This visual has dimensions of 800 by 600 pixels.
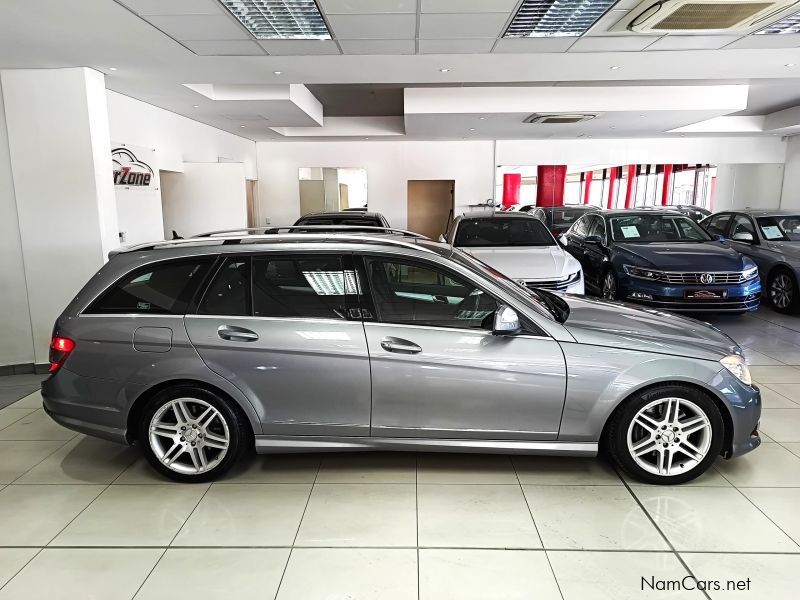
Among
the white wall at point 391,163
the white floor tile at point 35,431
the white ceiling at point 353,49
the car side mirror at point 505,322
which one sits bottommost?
the white floor tile at point 35,431

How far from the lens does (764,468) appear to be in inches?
128

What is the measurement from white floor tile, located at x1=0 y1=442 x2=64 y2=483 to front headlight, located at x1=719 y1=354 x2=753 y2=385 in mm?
4183

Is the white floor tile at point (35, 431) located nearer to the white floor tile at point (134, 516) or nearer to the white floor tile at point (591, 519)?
the white floor tile at point (134, 516)

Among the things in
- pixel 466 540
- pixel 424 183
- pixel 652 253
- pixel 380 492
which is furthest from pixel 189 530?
pixel 424 183

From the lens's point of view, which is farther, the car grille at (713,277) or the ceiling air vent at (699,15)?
the car grille at (713,277)

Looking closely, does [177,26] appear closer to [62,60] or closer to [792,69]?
[62,60]

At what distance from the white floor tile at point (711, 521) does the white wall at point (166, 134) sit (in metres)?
7.06

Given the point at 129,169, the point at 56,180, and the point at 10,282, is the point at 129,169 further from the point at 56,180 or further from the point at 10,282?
the point at 10,282

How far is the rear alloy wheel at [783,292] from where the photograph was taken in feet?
24.5

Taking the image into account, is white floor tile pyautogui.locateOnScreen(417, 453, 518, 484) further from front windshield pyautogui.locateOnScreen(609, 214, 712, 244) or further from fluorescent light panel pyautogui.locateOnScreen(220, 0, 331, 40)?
front windshield pyautogui.locateOnScreen(609, 214, 712, 244)

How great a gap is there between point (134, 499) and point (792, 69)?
8089 millimetres

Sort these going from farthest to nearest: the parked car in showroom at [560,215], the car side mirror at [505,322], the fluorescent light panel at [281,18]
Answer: the parked car in showroom at [560,215] → the fluorescent light panel at [281,18] → the car side mirror at [505,322]

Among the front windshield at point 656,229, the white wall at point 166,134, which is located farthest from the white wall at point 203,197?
the front windshield at point 656,229

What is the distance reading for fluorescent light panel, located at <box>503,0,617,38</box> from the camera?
3996mm
